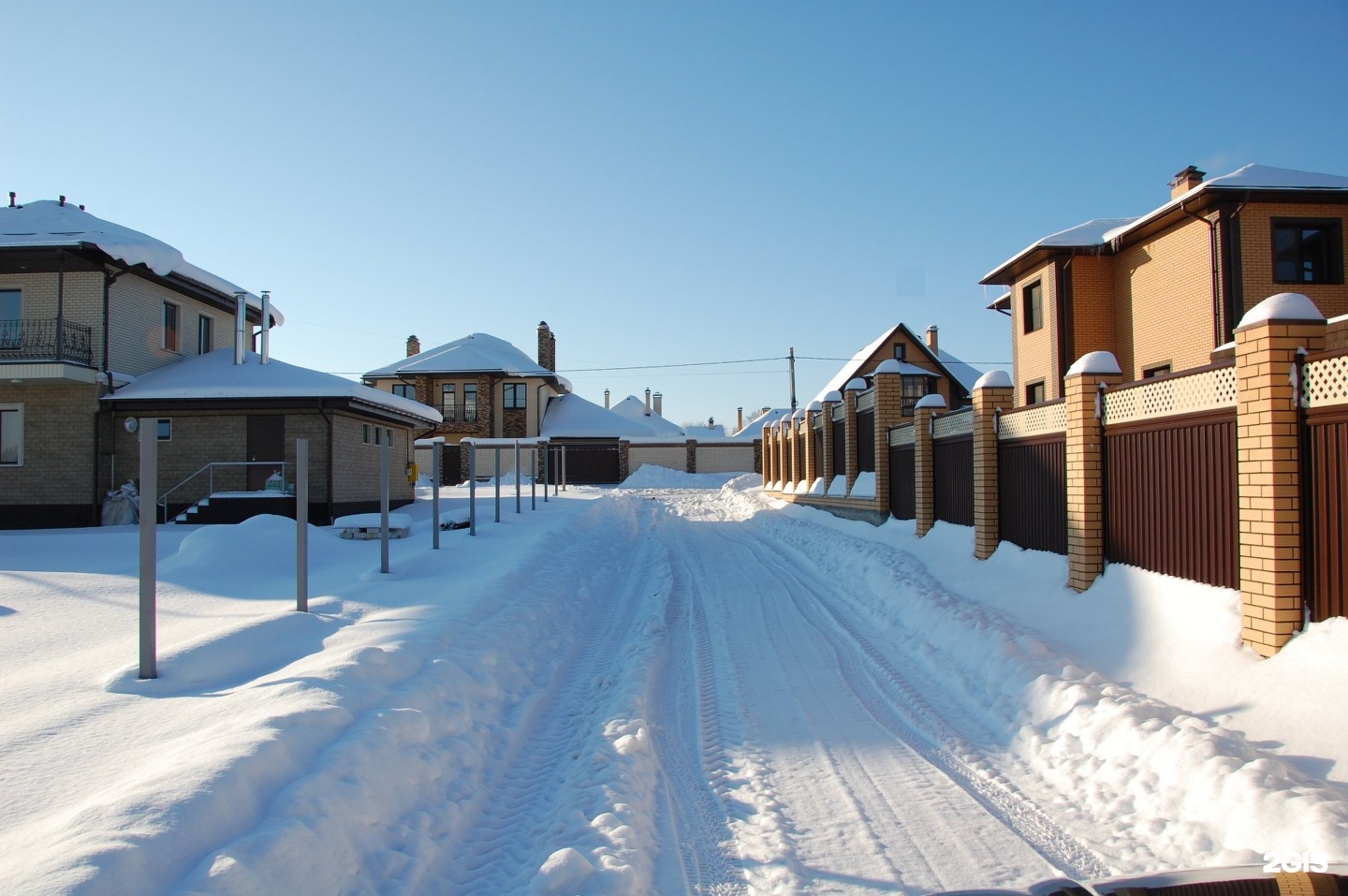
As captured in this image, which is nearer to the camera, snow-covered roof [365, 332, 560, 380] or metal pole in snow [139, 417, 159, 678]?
metal pole in snow [139, 417, 159, 678]

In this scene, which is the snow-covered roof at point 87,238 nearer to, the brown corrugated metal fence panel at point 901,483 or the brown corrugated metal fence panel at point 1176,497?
the brown corrugated metal fence panel at point 901,483

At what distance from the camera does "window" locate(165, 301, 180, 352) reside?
22.5 m

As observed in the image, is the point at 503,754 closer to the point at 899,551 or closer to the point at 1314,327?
the point at 1314,327

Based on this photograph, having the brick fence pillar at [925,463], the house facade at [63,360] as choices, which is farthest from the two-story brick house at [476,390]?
the brick fence pillar at [925,463]

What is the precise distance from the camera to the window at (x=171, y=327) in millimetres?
22469

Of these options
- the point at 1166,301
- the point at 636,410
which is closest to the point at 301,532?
the point at 1166,301

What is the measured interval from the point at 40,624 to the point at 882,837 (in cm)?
770

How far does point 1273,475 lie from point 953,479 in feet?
23.8

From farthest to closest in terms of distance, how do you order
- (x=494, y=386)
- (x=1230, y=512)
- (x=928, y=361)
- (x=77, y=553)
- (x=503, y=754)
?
1. (x=494, y=386)
2. (x=928, y=361)
3. (x=77, y=553)
4. (x=1230, y=512)
5. (x=503, y=754)

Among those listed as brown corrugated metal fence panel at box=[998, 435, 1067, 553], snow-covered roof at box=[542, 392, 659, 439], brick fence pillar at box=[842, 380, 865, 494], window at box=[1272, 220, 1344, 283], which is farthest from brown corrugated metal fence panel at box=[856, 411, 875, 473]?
snow-covered roof at box=[542, 392, 659, 439]

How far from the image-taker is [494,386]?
151ft

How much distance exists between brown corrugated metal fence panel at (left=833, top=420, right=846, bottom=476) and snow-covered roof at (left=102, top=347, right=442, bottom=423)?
40.3 ft

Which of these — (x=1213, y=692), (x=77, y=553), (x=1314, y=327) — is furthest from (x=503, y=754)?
(x=77, y=553)

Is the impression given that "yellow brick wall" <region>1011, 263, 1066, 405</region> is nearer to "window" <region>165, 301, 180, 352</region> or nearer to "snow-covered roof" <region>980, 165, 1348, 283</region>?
"snow-covered roof" <region>980, 165, 1348, 283</region>
